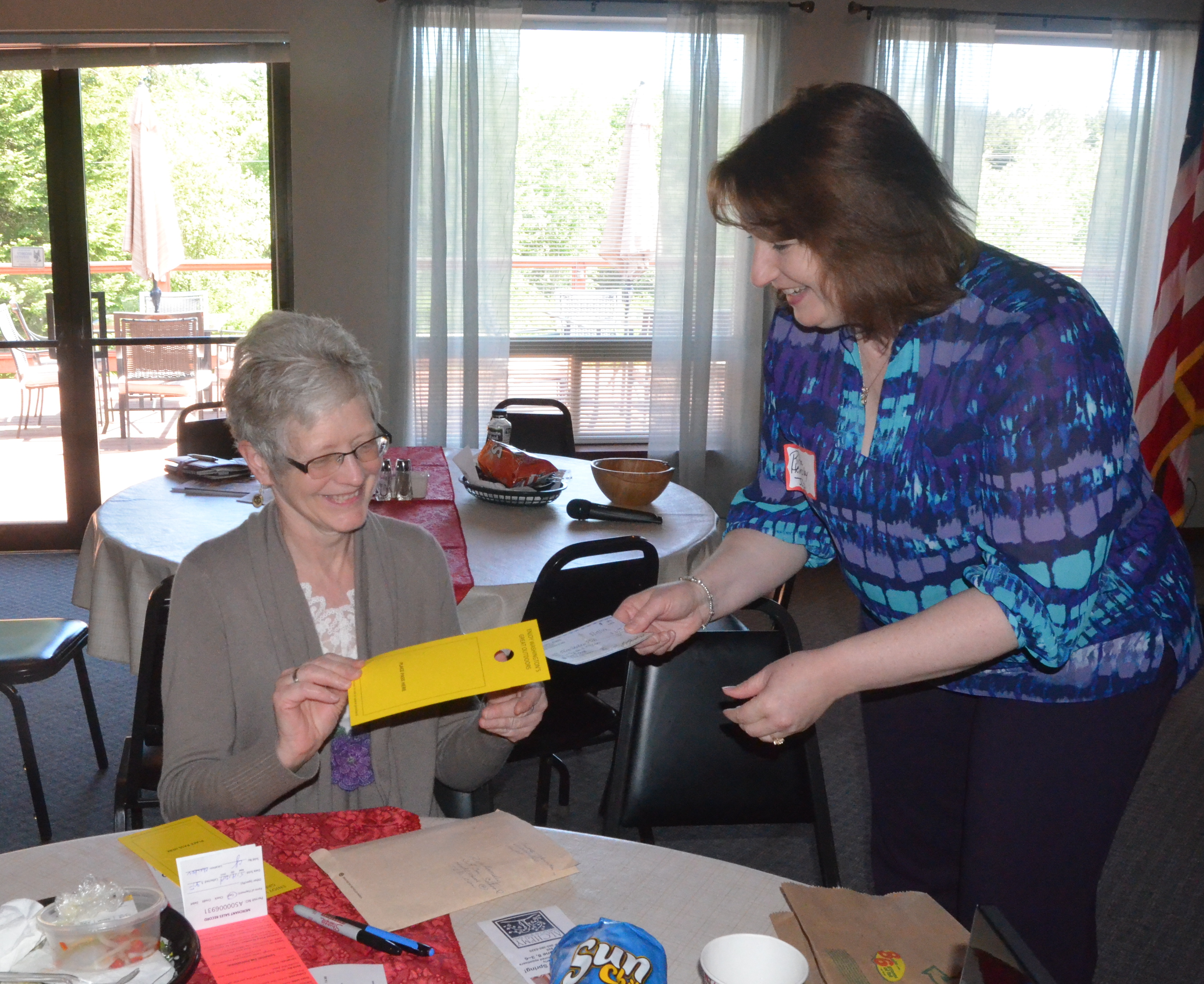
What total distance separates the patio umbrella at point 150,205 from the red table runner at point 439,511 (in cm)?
A: 252

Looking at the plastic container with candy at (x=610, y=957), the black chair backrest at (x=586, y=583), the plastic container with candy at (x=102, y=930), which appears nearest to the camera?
the plastic container with candy at (x=610, y=957)

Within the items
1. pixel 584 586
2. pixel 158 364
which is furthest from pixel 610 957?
pixel 158 364

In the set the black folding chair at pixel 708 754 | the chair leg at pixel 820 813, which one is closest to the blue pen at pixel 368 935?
the black folding chair at pixel 708 754

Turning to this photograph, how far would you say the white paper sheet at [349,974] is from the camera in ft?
3.36

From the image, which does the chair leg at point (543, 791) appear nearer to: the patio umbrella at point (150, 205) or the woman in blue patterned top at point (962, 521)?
the woman in blue patterned top at point (962, 521)

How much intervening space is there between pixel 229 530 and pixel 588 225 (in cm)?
378

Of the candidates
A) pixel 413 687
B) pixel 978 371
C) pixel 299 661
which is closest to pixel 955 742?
pixel 978 371

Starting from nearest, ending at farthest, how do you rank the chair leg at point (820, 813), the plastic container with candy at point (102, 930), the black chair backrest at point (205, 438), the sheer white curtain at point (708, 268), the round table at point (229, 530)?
the plastic container with candy at point (102, 930), the chair leg at point (820, 813), the round table at point (229, 530), the black chair backrest at point (205, 438), the sheer white curtain at point (708, 268)

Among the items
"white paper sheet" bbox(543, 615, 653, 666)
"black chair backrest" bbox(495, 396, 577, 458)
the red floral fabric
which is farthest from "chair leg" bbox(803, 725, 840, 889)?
"black chair backrest" bbox(495, 396, 577, 458)

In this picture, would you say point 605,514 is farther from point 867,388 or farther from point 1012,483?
point 1012,483

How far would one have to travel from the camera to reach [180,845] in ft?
4.09

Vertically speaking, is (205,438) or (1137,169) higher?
(1137,169)

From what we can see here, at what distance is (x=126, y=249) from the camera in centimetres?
558

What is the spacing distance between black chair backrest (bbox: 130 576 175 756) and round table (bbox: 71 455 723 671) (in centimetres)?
47
